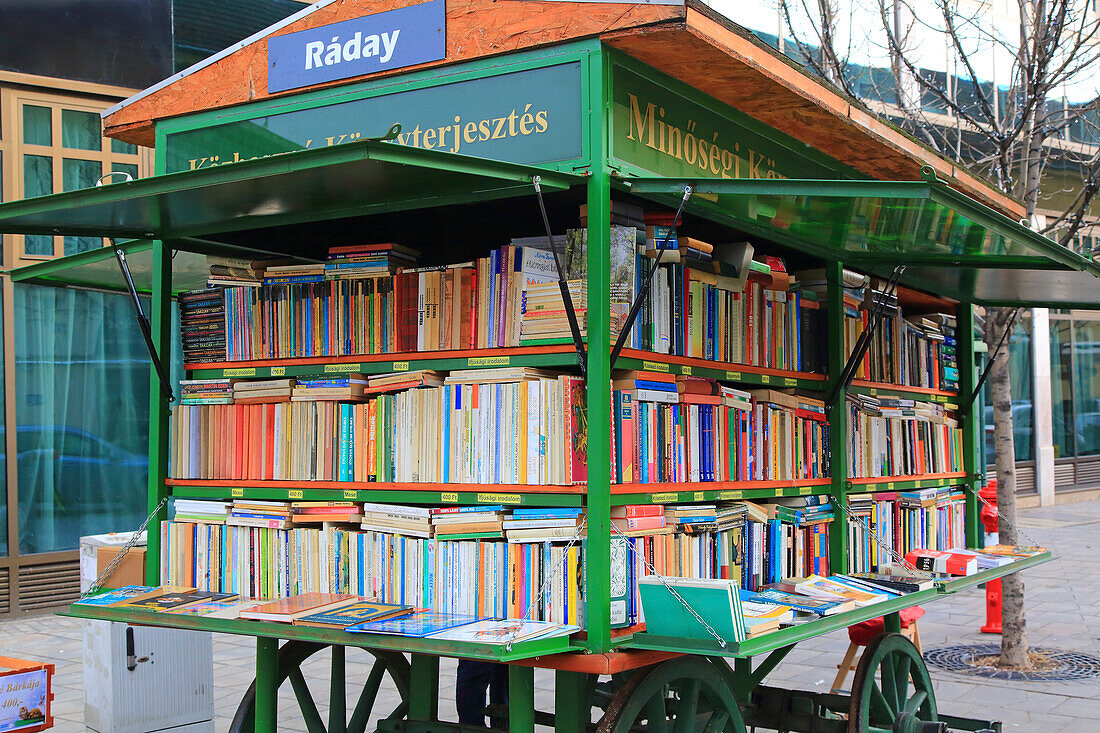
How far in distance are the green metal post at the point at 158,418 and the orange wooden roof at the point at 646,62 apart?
0.74 meters

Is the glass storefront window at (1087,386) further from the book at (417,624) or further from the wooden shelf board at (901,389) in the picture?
the book at (417,624)

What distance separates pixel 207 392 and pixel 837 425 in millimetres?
3071

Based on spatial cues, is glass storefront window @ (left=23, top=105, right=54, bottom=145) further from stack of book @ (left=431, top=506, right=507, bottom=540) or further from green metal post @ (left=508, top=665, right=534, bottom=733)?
green metal post @ (left=508, top=665, right=534, bottom=733)

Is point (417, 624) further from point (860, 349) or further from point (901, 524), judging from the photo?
point (901, 524)

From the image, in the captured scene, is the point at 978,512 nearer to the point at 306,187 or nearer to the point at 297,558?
the point at 297,558

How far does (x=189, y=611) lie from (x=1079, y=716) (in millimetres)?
5600

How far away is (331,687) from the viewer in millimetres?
5270

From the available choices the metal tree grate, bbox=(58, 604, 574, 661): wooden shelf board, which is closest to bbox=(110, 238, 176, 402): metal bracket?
bbox=(58, 604, 574, 661): wooden shelf board

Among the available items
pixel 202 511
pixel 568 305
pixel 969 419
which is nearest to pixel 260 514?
pixel 202 511

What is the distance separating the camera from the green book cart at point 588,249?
3.74 m

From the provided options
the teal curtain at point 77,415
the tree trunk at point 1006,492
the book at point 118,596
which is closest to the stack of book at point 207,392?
the book at point 118,596

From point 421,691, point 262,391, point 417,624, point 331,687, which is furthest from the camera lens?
point 331,687

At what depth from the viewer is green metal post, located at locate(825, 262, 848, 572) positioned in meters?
5.49

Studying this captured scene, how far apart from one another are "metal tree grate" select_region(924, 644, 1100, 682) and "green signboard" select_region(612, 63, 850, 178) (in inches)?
181
